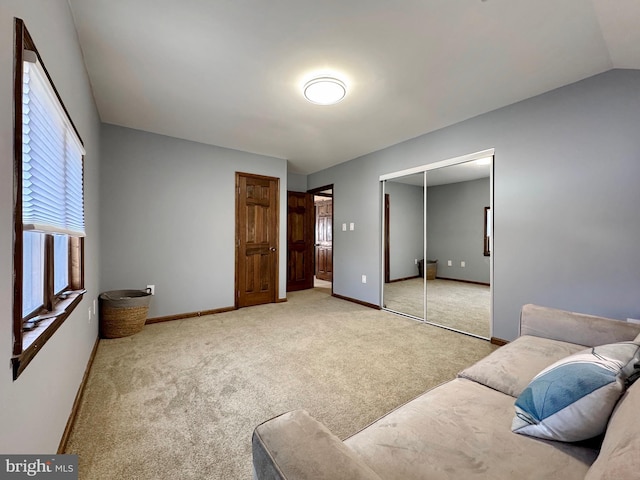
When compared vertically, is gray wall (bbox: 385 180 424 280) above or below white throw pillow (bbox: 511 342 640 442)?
above

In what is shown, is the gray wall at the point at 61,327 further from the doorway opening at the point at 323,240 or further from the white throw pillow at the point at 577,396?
the doorway opening at the point at 323,240

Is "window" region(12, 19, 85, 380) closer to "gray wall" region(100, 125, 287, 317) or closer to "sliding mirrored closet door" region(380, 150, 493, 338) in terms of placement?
"gray wall" region(100, 125, 287, 317)

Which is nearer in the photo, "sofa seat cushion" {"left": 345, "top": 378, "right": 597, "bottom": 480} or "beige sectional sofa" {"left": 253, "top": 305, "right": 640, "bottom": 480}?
"beige sectional sofa" {"left": 253, "top": 305, "right": 640, "bottom": 480}

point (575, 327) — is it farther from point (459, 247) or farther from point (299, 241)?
point (299, 241)

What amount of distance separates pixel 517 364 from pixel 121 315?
11.9 ft

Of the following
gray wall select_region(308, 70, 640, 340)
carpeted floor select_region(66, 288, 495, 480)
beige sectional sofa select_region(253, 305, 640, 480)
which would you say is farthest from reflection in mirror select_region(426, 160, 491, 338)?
beige sectional sofa select_region(253, 305, 640, 480)

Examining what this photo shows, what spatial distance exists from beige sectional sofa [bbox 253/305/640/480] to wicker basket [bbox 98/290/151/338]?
9.84ft

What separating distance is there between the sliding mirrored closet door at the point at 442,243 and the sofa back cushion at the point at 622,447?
2.53m

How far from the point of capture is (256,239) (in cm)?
458

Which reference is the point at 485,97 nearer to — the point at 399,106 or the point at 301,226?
the point at 399,106

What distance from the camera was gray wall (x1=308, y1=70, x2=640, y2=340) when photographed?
221 cm

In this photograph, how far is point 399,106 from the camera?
9.58 ft

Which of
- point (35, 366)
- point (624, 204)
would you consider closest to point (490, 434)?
point (35, 366)

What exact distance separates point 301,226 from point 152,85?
12.3ft
